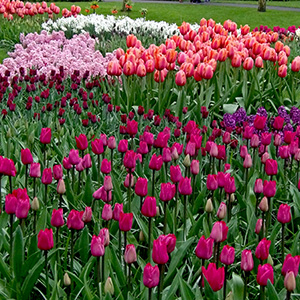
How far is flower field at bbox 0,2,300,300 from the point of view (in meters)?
2.06

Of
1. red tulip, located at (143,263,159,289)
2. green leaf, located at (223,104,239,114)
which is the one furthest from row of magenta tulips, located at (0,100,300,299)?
green leaf, located at (223,104,239,114)

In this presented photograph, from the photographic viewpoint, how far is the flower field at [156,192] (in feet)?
6.76

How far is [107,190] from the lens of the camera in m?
2.42

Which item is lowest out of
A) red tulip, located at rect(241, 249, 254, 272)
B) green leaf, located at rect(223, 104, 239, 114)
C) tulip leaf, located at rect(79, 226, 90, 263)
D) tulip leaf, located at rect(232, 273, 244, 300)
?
tulip leaf, located at rect(79, 226, 90, 263)

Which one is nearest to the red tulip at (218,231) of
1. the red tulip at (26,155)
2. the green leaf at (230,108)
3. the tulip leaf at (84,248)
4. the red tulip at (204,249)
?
the red tulip at (204,249)

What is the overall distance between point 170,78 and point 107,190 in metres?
3.46

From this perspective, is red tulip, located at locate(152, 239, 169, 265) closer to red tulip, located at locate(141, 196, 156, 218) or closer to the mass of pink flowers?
red tulip, located at locate(141, 196, 156, 218)

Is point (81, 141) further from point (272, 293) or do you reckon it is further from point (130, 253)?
point (272, 293)

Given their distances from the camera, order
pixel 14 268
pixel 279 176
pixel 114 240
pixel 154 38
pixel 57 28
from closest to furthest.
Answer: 1. pixel 14 268
2. pixel 114 240
3. pixel 279 176
4. pixel 154 38
5. pixel 57 28

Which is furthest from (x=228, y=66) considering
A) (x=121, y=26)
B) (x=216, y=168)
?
(x=121, y=26)

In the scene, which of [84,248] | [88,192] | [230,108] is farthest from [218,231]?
[230,108]

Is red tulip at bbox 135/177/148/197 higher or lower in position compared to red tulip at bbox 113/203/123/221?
higher

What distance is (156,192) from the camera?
123 inches

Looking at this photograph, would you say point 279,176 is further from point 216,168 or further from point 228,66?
point 228,66
